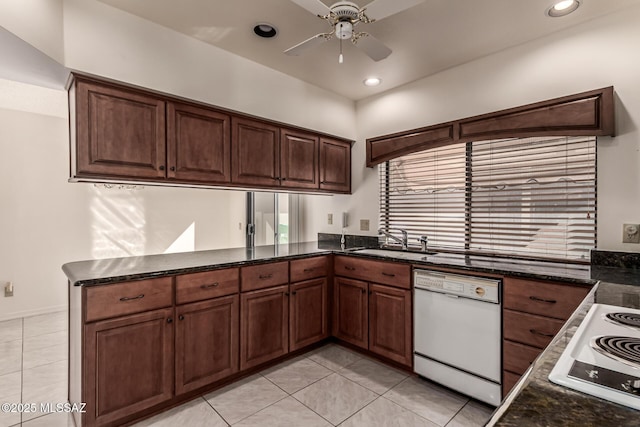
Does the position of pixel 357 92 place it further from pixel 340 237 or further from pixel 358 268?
pixel 358 268

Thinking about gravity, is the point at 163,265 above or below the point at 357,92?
below

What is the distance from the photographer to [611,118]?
2.05 meters

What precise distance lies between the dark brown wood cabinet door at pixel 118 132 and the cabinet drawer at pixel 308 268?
1293 mm

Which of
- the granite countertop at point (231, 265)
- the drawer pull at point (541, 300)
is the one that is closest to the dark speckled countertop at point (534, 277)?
the granite countertop at point (231, 265)

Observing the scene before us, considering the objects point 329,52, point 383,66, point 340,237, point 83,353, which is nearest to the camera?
point 83,353

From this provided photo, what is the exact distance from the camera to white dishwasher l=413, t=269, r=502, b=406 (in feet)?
6.78

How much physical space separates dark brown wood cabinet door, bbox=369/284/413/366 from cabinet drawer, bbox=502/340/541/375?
A: 68cm

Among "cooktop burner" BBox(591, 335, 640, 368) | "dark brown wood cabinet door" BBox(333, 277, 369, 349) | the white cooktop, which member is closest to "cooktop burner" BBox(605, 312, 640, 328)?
the white cooktop

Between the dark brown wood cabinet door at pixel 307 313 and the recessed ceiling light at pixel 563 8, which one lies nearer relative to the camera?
the recessed ceiling light at pixel 563 8

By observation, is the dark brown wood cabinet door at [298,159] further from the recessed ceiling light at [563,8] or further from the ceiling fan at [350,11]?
the recessed ceiling light at [563,8]

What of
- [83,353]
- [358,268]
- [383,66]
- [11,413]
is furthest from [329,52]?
[11,413]

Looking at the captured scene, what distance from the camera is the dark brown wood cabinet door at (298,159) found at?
3029 mm

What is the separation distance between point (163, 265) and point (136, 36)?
5.12 ft

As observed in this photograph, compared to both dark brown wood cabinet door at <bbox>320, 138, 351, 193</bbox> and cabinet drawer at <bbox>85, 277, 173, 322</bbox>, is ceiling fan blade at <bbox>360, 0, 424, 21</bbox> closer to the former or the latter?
dark brown wood cabinet door at <bbox>320, 138, 351, 193</bbox>
